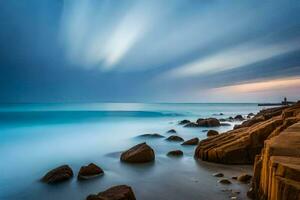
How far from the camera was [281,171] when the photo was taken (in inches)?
185

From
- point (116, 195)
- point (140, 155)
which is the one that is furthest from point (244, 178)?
point (140, 155)

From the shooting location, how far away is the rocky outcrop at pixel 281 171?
4.32 metres

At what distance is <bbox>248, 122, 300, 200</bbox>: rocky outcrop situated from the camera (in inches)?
170

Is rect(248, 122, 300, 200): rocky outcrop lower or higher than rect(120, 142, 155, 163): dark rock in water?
higher

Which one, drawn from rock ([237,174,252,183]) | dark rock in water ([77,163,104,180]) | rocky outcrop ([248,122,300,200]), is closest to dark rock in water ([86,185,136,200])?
dark rock in water ([77,163,104,180])

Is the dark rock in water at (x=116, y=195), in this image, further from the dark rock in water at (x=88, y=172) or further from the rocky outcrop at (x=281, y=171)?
the rocky outcrop at (x=281, y=171)

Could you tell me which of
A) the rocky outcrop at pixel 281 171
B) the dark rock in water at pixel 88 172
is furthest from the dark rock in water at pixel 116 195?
the rocky outcrop at pixel 281 171

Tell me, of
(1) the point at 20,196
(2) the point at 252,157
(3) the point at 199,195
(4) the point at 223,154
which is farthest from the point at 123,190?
(2) the point at 252,157

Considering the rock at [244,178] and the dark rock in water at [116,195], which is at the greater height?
the dark rock in water at [116,195]

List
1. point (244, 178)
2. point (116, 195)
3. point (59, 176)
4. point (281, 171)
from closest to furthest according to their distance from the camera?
point (281, 171) < point (116, 195) < point (244, 178) < point (59, 176)

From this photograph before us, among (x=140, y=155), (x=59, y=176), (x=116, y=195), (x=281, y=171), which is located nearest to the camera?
(x=281, y=171)

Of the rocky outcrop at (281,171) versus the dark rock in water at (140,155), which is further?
the dark rock in water at (140,155)

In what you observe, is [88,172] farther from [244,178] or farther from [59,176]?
[244,178]

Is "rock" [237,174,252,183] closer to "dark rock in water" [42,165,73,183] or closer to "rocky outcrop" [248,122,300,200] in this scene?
"rocky outcrop" [248,122,300,200]
